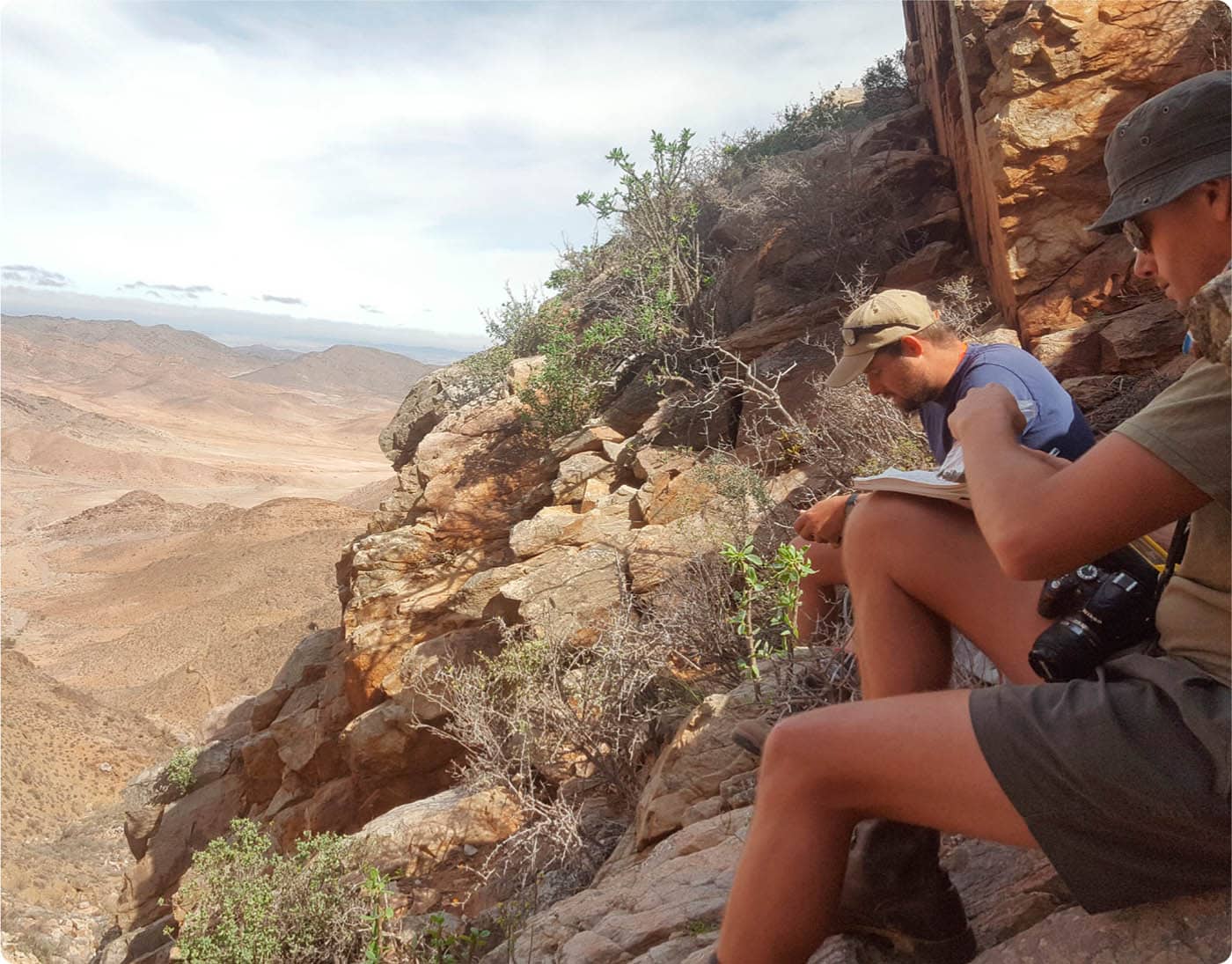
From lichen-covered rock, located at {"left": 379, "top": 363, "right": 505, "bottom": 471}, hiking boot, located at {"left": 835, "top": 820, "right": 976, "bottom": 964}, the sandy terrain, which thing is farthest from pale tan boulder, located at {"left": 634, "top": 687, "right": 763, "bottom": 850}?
the sandy terrain

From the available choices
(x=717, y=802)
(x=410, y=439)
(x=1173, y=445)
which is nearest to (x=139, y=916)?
(x=410, y=439)

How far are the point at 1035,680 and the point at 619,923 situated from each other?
4.44 feet

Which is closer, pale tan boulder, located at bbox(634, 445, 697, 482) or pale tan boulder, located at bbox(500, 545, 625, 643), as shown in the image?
pale tan boulder, located at bbox(500, 545, 625, 643)

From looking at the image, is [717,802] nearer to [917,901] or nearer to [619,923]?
[619,923]

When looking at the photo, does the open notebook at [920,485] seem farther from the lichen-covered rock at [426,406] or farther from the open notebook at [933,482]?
the lichen-covered rock at [426,406]

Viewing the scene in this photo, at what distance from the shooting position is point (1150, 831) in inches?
44.2

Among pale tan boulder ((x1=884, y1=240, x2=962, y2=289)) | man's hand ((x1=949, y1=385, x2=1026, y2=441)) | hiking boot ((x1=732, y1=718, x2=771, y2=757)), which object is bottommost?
hiking boot ((x1=732, y1=718, x2=771, y2=757))

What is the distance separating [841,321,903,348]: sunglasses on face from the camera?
2.24m

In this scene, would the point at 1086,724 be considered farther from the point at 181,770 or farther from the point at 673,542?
the point at 181,770

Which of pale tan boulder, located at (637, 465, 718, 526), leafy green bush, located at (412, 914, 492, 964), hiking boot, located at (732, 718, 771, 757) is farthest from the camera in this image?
pale tan boulder, located at (637, 465, 718, 526)

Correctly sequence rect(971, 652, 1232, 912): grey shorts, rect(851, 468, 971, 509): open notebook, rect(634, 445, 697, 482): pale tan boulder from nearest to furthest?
rect(971, 652, 1232, 912): grey shorts
rect(851, 468, 971, 509): open notebook
rect(634, 445, 697, 482): pale tan boulder

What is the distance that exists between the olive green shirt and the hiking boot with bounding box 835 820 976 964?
50 cm

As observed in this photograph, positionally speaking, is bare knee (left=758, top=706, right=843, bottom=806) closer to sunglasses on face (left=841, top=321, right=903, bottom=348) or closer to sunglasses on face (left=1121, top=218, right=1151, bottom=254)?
sunglasses on face (left=1121, top=218, right=1151, bottom=254)

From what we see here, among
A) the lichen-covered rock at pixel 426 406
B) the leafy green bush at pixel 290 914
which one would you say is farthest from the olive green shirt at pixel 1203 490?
the lichen-covered rock at pixel 426 406
